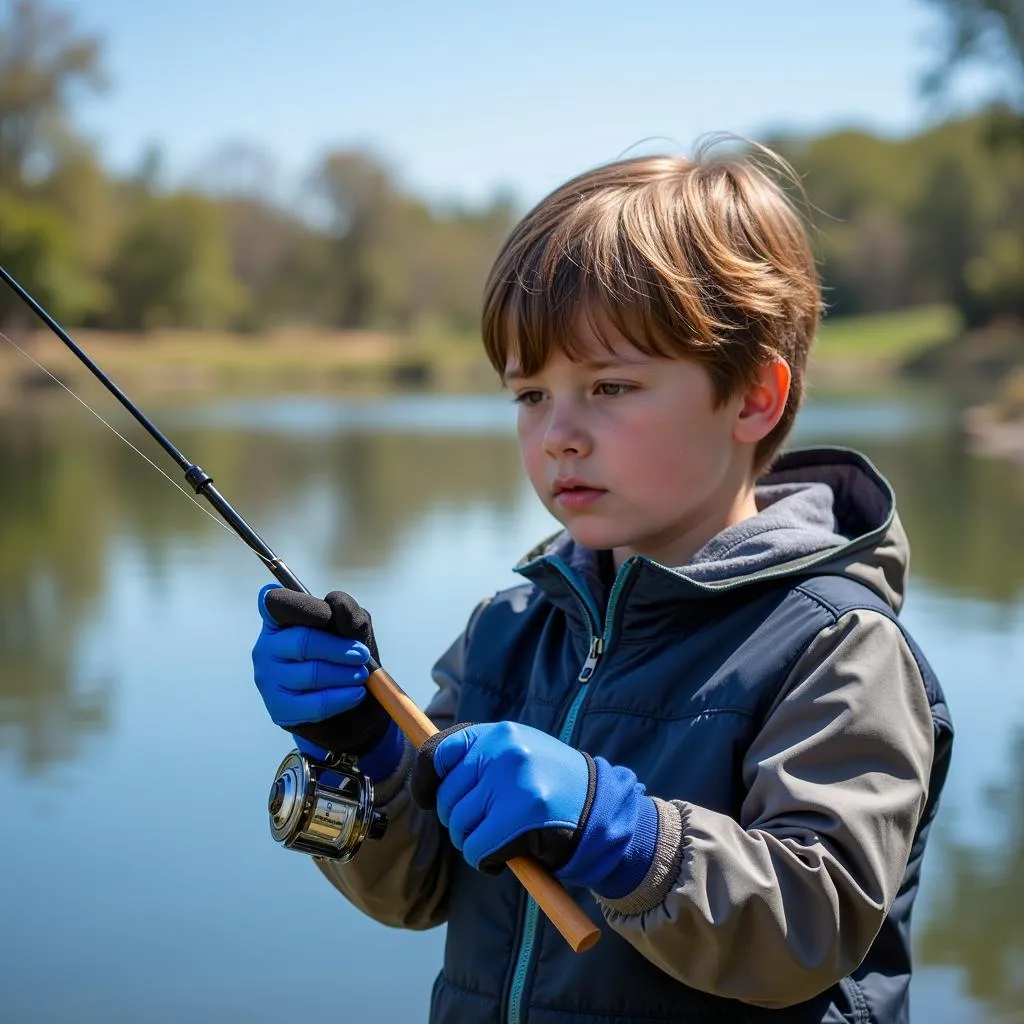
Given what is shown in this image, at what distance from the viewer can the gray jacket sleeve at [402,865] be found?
1.57m

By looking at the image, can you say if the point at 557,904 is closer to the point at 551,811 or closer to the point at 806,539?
the point at 551,811

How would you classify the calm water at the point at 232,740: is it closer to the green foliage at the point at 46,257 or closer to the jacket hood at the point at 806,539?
the jacket hood at the point at 806,539

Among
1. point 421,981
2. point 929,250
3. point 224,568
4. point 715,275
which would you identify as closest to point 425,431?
point 224,568

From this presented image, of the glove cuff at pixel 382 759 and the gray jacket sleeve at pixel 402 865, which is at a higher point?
the glove cuff at pixel 382 759

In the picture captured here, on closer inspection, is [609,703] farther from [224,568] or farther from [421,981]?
[224,568]

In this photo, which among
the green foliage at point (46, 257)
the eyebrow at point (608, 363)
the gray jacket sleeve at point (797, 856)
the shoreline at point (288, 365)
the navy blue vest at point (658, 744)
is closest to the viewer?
the gray jacket sleeve at point (797, 856)

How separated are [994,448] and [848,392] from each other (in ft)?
40.2

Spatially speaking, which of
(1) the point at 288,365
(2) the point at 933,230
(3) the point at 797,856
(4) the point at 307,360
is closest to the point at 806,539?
(3) the point at 797,856

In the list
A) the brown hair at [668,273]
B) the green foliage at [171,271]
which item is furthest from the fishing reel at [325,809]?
the green foliage at [171,271]

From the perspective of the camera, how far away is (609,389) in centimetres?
143

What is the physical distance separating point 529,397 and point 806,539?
1.11 feet

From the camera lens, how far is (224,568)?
22.5 ft

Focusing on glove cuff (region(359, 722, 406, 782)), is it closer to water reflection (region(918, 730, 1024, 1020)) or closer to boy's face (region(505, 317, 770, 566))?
boy's face (region(505, 317, 770, 566))

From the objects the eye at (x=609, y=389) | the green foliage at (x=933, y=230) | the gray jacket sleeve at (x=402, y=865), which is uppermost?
the green foliage at (x=933, y=230)
